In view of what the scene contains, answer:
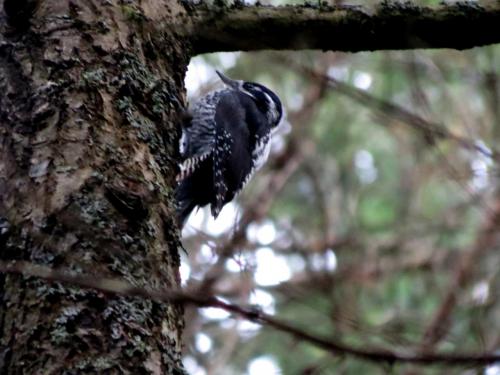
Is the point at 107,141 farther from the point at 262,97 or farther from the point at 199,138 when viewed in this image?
the point at 262,97

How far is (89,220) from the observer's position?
216 cm

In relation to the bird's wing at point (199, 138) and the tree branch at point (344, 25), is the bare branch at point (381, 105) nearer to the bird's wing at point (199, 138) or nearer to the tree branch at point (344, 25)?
the tree branch at point (344, 25)

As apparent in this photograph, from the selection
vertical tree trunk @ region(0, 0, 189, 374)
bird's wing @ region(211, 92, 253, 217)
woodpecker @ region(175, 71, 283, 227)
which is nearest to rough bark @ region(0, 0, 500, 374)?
vertical tree trunk @ region(0, 0, 189, 374)

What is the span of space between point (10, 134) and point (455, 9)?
126 centimetres

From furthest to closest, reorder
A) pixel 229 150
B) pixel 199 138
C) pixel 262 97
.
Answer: pixel 262 97, pixel 199 138, pixel 229 150

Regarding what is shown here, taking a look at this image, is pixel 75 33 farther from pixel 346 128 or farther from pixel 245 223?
pixel 346 128

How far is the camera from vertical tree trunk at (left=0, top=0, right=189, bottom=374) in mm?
2027

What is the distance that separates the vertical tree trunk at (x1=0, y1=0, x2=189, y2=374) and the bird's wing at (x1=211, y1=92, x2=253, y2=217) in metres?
1.76

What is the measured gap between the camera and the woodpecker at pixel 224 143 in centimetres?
447

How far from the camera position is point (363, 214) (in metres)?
7.14

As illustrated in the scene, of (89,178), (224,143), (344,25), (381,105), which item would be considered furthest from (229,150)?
(89,178)

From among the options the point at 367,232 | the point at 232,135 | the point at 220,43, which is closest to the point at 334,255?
the point at 367,232

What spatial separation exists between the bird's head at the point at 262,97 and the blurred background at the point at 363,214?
550 mm

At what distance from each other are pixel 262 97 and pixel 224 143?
0.61 metres
